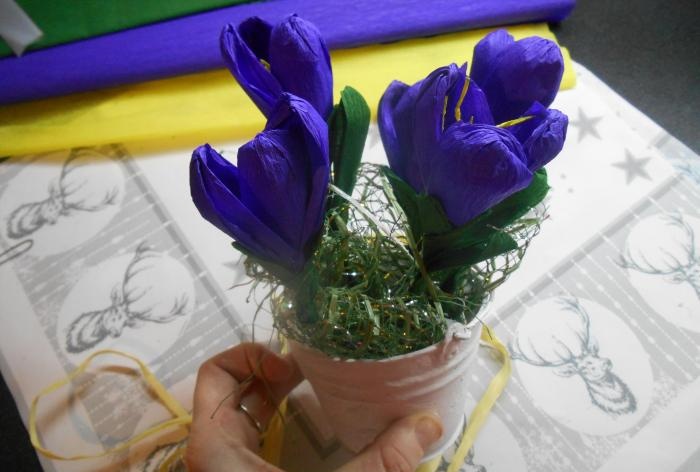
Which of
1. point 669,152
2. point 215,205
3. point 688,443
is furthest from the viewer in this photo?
point 669,152

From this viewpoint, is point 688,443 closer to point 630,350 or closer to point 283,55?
point 630,350

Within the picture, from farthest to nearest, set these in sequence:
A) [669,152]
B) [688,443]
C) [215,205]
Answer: [669,152] → [688,443] → [215,205]

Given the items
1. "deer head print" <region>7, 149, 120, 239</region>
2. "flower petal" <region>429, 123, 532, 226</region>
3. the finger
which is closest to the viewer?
"flower petal" <region>429, 123, 532, 226</region>

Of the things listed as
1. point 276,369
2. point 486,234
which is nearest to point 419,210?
point 486,234

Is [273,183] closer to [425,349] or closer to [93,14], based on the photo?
[425,349]

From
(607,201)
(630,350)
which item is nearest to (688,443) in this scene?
(630,350)

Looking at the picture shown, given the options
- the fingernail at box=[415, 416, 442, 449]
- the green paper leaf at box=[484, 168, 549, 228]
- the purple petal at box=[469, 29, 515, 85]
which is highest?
the purple petal at box=[469, 29, 515, 85]

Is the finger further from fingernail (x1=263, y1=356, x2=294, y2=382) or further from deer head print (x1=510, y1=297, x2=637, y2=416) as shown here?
deer head print (x1=510, y1=297, x2=637, y2=416)

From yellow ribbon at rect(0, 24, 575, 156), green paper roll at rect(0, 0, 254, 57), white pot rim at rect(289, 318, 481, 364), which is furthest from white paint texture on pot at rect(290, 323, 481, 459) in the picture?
green paper roll at rect(0, 0, 254, 57)
